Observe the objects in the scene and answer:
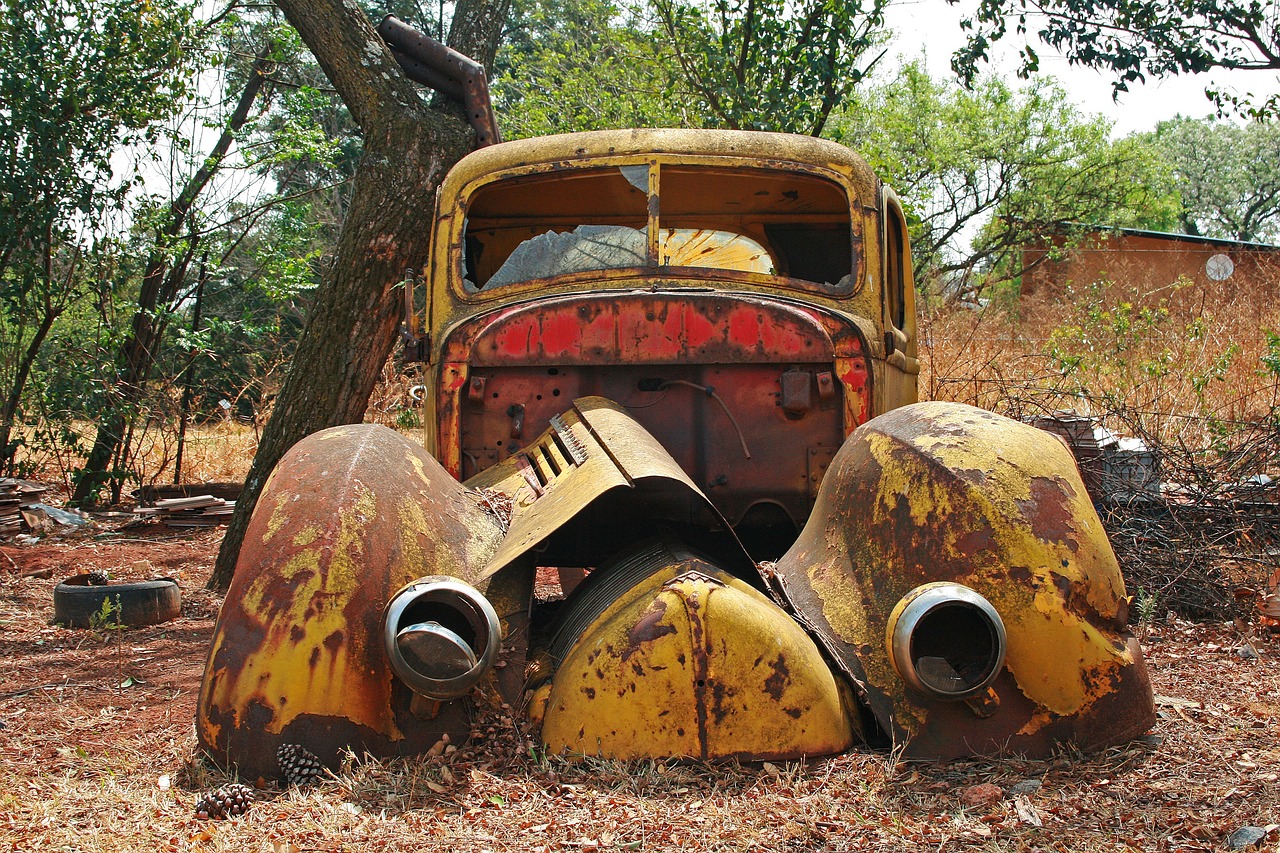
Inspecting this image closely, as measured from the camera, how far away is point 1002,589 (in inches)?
104

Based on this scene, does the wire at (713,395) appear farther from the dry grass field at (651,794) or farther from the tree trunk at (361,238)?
the tree trunk at (361,238)

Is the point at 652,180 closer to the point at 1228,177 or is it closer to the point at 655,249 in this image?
the point at 655,249

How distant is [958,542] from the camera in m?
2.69

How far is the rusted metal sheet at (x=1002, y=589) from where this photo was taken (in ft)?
8.60

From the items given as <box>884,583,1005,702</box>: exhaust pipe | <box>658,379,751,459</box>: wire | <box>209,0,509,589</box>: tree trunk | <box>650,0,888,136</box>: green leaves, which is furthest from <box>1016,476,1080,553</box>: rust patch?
<box>650,0,888,136</box>: green leaves

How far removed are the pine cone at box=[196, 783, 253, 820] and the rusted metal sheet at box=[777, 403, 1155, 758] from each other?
141 centimetres

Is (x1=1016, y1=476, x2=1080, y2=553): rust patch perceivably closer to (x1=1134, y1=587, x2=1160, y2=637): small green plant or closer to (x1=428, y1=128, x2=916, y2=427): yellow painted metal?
(x1=428, y1=128, x2=916, y2=427): yellow painted metal

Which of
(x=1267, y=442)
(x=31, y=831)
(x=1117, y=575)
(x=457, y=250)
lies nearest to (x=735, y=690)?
(x=1117, y=575)

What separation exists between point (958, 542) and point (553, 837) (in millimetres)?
1161

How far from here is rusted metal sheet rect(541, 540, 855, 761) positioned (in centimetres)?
254

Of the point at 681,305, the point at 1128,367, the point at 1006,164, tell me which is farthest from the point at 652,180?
the point at 1006,164

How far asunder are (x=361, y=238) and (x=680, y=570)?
14.1 ft

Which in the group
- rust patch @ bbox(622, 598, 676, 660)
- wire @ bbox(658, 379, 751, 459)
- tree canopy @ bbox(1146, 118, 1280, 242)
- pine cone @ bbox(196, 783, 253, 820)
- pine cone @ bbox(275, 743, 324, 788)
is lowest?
pine cone @ bbox(196, 783, 253, 820)

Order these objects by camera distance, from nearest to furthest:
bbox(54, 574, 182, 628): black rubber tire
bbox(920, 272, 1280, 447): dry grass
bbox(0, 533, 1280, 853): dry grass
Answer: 1. bbox(0, 533, 1280, 853): dry grass
2. bbox(54, 574, 182, 628): black rubber tire
3. bbox(920, 272, 1280, 447): dry grass
